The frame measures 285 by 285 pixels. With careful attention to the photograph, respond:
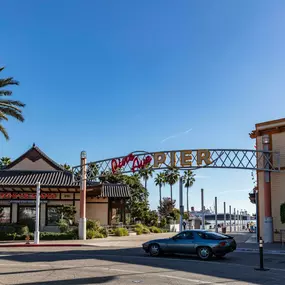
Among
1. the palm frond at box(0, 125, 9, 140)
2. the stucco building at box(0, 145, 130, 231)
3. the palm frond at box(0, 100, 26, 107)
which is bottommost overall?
the stucco building at box(0, 145, 130, 231)

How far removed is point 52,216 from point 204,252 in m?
23.9

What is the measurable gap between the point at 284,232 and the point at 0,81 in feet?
71.0

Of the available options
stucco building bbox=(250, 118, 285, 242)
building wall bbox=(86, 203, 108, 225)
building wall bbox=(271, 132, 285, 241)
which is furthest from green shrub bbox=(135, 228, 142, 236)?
building wall bbox=(271, 132, 285, 241)

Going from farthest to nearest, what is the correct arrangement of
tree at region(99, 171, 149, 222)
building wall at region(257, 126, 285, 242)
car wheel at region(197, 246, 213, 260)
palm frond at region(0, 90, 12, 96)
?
tree at region(99, 171, 149, 222) → palm frond at region(0, 90, 12, 96) → building wall at region(257, 126, 285, 242) → car wheel at region(197, 246, 213, 260)

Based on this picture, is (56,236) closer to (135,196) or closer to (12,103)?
(12,103)

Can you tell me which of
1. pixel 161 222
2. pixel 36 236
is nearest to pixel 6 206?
pixel 36 236

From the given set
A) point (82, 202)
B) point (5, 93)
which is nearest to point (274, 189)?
point (82, 202)

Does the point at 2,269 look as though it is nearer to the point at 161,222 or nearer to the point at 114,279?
the point at 114,279

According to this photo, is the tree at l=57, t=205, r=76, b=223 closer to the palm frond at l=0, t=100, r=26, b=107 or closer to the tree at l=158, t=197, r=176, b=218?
the palm frond at l=0, t=100, r=26, b=107

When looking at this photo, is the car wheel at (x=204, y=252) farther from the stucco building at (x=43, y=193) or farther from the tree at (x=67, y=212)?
the tree at (x=67, y=212)

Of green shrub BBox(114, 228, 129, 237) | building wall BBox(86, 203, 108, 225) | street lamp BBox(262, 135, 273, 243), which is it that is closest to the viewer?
street lamp BBox(262, 135, 273, 243)

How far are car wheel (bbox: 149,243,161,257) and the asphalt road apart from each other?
0.77 meters

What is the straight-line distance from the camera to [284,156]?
87.1 feet

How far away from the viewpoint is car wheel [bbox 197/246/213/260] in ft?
56.2
